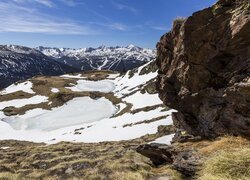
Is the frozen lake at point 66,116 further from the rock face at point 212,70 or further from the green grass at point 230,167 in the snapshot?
the green grass at point 230,167

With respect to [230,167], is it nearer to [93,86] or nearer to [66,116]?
[66,116]

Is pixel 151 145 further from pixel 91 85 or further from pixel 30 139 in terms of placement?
pixel 91 85

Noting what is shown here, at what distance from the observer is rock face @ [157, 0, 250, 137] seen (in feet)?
48.9

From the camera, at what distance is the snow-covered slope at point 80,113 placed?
59188 millimetres

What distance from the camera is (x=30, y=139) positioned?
234ft

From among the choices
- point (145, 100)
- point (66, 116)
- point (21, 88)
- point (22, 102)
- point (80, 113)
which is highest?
point (21, 88)

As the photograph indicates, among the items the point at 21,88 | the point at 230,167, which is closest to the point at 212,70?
the point at 230,167

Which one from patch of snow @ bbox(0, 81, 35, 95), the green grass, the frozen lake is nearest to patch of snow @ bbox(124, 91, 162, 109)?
Result: the frozen lake

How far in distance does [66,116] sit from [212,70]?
7951 centimetres

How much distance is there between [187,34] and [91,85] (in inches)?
5424

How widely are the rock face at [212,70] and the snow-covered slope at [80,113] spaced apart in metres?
28.5

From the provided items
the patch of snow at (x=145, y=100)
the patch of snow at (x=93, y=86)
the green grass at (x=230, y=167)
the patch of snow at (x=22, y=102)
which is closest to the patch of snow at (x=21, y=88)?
the patch of snow at (x=22, y=102)

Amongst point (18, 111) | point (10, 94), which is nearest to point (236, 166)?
point (18, 111)

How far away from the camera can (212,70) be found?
1684 cm
